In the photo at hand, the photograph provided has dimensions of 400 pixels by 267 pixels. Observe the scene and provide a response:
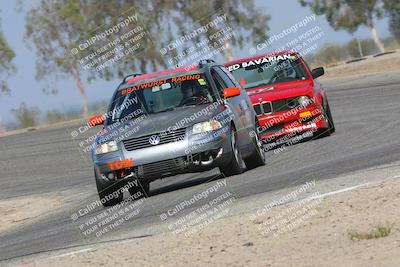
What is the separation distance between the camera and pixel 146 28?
75.9 meters

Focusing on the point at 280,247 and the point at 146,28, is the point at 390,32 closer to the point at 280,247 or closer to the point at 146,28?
the point at 146,28

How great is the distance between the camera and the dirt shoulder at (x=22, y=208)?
14.9 meters

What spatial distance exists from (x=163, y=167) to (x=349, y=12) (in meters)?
74.3

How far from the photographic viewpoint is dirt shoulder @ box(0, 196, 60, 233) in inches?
586

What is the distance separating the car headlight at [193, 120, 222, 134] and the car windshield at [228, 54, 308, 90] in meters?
5.68

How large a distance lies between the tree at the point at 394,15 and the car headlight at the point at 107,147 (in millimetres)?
71070

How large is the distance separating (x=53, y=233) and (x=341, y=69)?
34.8 m

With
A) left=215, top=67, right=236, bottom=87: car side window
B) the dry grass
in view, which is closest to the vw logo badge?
left=215, top=67, right=236, bottom=87: car side window

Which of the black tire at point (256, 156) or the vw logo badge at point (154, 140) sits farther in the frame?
→ the black tire at point (256, 156)

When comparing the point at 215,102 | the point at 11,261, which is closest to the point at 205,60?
the point at 215,102

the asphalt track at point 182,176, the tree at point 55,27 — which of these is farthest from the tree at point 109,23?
the asphalt track at point 182,176

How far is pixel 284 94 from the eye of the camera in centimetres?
1844

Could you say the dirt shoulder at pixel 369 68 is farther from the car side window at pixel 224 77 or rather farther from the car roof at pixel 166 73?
the car roof at pixel 166 73

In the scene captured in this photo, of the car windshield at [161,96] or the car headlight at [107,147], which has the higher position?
the car windshield at [161,96]
